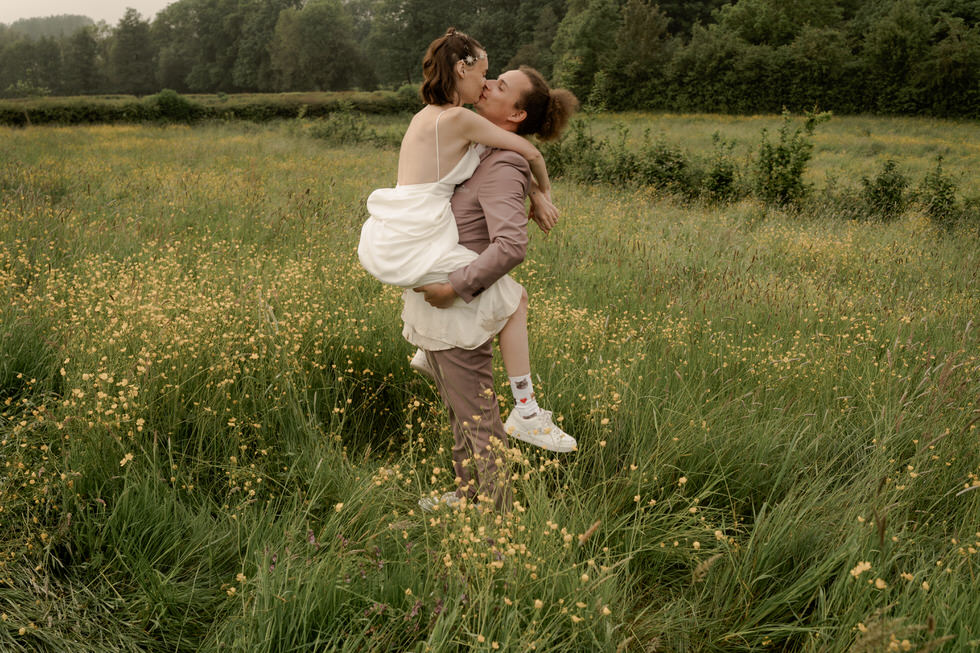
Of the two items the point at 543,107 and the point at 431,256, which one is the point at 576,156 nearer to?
the point at 543,107

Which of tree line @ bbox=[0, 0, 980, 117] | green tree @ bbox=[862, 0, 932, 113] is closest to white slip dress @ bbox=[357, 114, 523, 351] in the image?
tree line @ bbox=[0, 0, 980, 117]

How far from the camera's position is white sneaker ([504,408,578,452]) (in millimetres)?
2482

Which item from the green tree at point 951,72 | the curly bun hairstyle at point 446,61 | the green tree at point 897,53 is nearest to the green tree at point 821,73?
the green tree at point 897,53

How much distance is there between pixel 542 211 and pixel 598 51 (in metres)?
46.6

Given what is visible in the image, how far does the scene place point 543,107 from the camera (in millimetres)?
2564

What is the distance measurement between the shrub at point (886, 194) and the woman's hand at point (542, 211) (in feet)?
32.3

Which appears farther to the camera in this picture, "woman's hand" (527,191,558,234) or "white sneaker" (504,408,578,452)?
"woman's hand" (527,191,558,234)

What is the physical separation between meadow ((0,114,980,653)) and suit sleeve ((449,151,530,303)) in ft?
2.35

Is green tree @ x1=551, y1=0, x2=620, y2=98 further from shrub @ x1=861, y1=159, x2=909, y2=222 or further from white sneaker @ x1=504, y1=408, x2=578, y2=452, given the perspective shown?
white sneaker @ x1=504, y1=408, x2=578, y2=452

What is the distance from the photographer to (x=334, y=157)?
15047 millimetres

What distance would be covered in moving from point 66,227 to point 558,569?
5438mm

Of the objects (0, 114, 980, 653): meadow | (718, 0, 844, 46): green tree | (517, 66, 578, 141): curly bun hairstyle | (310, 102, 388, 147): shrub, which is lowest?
(0, 114, 980, 653): meadow

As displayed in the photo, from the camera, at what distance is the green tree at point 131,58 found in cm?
7819

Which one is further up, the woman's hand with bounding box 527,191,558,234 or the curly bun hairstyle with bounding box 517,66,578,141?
the curly bun hairstyle with bounding box 517,66,578,141
